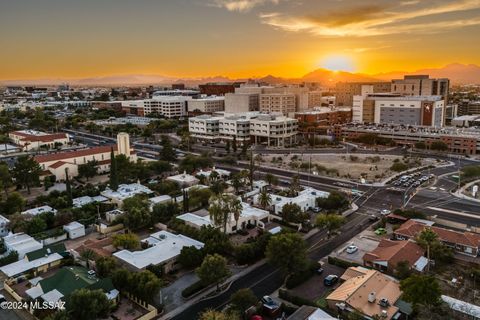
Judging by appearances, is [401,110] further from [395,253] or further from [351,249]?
[395,253]

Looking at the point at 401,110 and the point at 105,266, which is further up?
the point at 401,110

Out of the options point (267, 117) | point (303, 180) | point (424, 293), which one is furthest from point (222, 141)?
point (424, 293)

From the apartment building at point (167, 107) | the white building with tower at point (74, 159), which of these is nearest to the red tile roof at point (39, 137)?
the white building with tower at point (74, 159)

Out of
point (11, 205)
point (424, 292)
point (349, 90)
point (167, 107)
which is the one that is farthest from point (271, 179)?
point (349, 90)

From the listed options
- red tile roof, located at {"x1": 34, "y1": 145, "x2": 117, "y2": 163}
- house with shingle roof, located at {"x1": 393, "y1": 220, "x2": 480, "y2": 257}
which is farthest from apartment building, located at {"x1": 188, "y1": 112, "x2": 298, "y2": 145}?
house with shingle roof, located at {"x1": 393, "y1": 220, "x2": 480, "y2": 257}

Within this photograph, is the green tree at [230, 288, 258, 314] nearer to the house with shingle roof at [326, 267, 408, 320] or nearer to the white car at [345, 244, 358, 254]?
the house with shingle roof at [326, 267, 408, 320]

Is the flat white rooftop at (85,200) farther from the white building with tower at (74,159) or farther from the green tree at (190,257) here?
the green tree at (190,257)

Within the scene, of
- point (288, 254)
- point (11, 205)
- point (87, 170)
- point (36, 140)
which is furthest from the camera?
point (36, 140)
